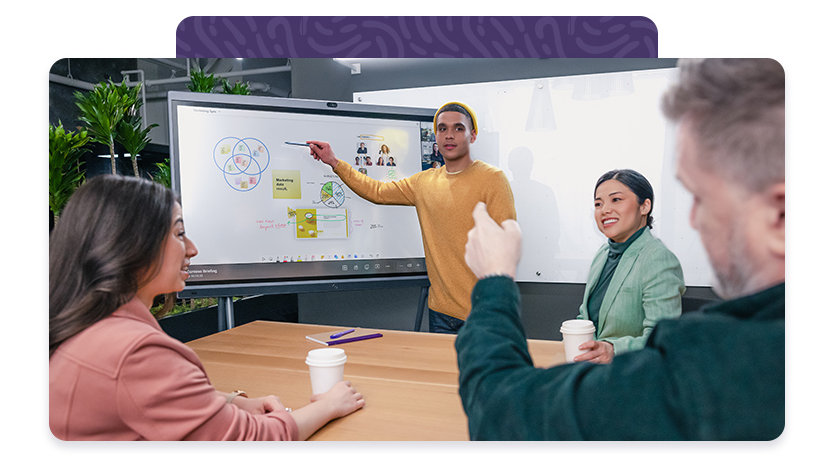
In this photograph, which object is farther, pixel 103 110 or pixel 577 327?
pixel 103 110

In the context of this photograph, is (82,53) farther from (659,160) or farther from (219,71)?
(659,160)

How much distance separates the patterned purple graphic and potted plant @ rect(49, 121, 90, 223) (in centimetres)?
33

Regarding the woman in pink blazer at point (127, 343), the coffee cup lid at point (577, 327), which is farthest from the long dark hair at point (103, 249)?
the coffee cup lid at point (577, 327)

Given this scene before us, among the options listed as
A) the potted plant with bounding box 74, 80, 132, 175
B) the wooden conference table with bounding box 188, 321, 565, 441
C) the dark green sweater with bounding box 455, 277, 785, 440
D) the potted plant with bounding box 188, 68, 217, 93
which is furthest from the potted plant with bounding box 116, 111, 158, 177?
the dark green sweater with bounding box 455, 277, 785, 440

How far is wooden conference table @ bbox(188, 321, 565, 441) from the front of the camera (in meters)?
1.18

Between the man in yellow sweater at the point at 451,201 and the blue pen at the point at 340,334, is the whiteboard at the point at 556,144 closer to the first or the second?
the man in yellow sweater at the point at 451,201

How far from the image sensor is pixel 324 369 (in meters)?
1.27

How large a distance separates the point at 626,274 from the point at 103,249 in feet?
3.64

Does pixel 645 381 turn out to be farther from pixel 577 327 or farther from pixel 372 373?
pixel 372 373

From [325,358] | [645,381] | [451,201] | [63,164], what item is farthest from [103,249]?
[645,381]

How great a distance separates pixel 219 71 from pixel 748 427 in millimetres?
1426

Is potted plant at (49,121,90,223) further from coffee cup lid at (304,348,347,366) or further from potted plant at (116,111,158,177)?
coffee cup lid at (304,348,347,366)

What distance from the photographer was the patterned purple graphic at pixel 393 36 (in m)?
1.42

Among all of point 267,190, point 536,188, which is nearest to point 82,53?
point 267,190
